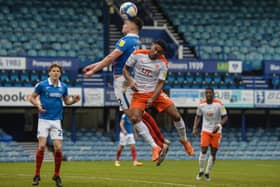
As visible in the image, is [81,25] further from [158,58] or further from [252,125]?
[158,58]

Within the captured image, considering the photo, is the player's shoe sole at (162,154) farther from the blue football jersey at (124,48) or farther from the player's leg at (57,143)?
the player's leg at (57,143)

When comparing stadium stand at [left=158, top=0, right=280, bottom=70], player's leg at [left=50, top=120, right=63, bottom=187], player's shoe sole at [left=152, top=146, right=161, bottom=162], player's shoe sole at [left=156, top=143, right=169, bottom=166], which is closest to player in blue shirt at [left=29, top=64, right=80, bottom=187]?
player's leg at [left=50, top=120, right=63, bottom=187]

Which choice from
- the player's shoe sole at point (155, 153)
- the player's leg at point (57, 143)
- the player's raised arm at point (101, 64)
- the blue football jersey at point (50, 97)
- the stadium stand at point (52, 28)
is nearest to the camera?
the player's raised arm at point (101, 64)

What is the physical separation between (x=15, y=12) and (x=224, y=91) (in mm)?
11510

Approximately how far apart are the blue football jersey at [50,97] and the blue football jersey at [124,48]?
157 centimetres

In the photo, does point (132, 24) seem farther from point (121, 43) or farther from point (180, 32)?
point (180, 32)

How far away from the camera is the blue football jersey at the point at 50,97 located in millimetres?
17391

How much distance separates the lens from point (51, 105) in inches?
686

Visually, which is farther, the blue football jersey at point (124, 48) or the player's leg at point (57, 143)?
the player's leg at point (57, 143)

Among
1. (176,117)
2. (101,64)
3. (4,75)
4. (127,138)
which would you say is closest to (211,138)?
(176,117)

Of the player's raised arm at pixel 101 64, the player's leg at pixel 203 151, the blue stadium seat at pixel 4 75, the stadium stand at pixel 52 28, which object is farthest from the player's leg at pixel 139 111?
the stadium stand at pixel 52 28

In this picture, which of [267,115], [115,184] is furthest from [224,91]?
[115,184]

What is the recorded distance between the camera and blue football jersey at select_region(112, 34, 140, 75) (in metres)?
16.2

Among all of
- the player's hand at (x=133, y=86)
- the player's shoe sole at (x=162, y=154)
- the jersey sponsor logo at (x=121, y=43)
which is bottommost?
the player's shoe sole at (x=162, y=154)
